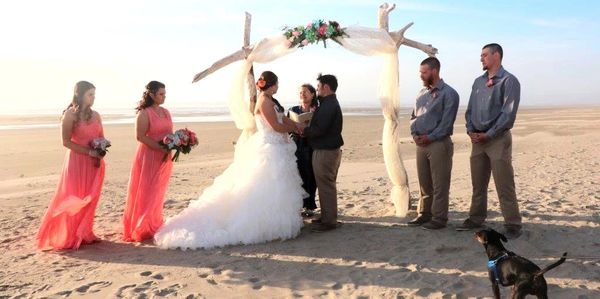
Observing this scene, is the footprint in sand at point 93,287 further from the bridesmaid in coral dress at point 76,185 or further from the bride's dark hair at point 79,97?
the bride's dark hair at point 79,97

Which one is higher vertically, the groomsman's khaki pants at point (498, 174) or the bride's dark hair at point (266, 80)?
the bride's dark hair at point (266, 80)

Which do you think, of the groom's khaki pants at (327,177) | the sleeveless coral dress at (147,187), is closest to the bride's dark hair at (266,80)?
the groom's khaki pants at (327,177)

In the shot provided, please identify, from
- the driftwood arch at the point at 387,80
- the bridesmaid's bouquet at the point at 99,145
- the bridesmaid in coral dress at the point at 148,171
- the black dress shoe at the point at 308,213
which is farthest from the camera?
the black dress shoe at the point at 308,213

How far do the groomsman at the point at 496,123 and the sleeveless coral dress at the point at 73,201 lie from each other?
4.84 metres

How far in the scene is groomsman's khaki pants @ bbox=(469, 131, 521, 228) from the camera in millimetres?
5719

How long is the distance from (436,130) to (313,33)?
2.27 m

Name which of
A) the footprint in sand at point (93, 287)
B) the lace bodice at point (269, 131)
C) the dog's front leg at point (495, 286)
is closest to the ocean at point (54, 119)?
the lace bodice at point (269, 131)

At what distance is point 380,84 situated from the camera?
7.50m

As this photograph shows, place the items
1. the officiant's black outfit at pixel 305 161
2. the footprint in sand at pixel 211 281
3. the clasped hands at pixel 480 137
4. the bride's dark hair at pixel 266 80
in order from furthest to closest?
the officiant's black outfit at pixel 305 161 → the bride's dark hair at pixel 266 80 → the clasped hands at pixel 480 137 → the footprint in sand at pixel 211 281

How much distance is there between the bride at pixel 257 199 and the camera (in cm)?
616

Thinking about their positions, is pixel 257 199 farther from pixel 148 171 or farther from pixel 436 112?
pixel 436 112

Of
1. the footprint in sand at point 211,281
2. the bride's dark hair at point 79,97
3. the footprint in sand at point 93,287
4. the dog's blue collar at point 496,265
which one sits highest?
the bride's dark hair at point 79,97

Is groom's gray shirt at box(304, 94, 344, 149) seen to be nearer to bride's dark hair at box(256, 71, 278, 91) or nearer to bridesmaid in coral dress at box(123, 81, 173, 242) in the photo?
bride's dark hair at box(256, 71, 278, 91)

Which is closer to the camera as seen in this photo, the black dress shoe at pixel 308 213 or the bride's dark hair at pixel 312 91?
the bride's dark hair at pixel 312 91
